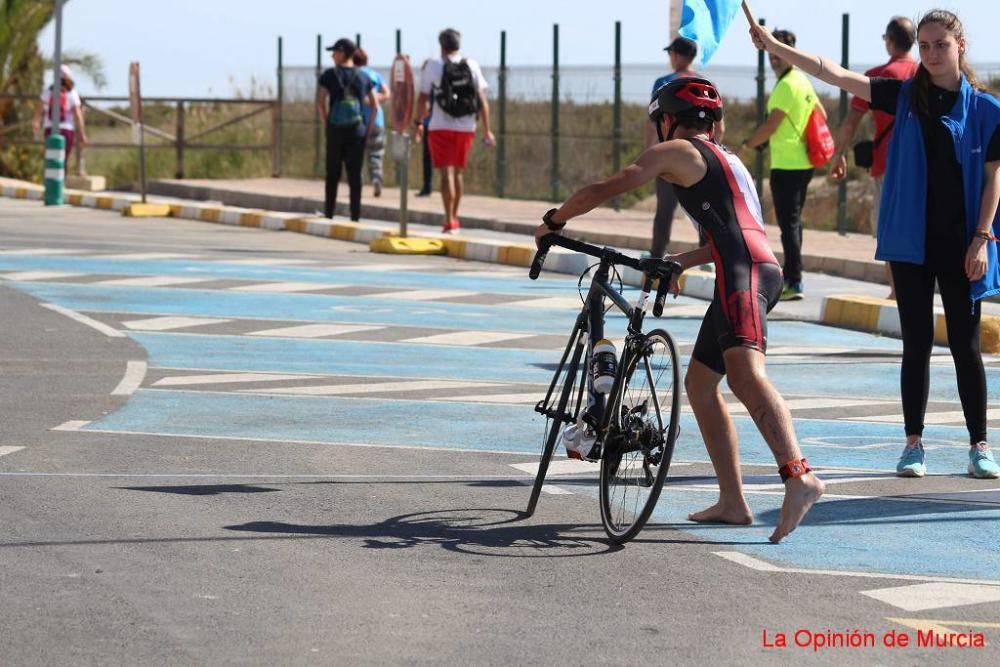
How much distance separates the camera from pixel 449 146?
70.8ft

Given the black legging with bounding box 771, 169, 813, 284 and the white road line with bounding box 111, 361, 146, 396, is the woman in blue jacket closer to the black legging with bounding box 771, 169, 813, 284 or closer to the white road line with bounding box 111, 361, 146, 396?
the white road line with bounding box 111, 361, 146, 396

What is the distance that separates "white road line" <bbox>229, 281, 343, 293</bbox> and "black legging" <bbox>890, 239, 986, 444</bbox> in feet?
30.3

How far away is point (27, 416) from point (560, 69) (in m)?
20.2

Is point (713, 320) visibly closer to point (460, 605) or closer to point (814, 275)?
point (460, 605)

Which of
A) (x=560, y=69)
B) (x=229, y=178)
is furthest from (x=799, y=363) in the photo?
(x=229, y=178)

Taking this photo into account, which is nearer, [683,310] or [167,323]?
[167,323]

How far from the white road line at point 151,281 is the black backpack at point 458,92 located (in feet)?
14.5

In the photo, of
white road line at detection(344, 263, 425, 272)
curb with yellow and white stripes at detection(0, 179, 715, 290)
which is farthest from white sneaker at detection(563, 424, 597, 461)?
white road line at detection(344, 263, 425, 272)

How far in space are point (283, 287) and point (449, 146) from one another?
4.51 metres

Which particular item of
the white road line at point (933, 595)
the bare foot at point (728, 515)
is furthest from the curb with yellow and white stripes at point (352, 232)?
the white road line at point (933, 595)

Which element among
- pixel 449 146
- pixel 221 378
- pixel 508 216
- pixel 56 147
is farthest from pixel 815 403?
pixel 56 147

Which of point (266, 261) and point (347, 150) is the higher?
point (347, 150)

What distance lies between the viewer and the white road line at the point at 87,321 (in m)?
13.9

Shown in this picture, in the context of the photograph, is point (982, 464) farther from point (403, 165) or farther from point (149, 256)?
point (403, 165)
